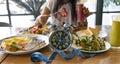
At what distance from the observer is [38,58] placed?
844mm

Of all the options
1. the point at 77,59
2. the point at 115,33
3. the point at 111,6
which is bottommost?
the point at 77,59

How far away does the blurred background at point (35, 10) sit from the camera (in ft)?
8.34

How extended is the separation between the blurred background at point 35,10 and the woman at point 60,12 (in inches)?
40.5

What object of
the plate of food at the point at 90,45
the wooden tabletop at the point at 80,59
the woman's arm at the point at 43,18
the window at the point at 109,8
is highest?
the window at the point at 109,8

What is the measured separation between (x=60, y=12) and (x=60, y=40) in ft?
1.95

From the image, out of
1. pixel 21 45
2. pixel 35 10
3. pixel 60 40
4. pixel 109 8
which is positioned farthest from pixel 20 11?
pixel 60 40

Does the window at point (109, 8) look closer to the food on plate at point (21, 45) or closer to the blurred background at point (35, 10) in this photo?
the blurred background at point (35, 10)

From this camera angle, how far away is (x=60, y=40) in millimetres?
894

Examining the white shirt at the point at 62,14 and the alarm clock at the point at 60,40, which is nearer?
the alarm clock at the point at 60,40

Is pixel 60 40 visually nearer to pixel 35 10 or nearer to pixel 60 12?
pixel 60 12

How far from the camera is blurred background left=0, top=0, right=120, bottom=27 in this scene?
2.54 metres

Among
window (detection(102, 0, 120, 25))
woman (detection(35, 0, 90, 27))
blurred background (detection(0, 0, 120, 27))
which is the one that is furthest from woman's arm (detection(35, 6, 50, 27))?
window (detection(102, 0, 120, 25))

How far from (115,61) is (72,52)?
202mm

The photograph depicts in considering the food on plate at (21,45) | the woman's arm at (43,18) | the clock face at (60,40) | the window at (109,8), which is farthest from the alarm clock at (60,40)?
the window at (109,8)
